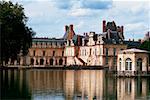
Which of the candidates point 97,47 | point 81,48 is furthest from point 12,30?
point 81,48

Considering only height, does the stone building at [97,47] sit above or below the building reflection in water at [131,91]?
above

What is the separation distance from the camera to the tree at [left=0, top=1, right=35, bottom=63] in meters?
43.9

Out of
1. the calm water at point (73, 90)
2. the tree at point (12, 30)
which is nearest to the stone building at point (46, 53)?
the tree at point (12, 30)

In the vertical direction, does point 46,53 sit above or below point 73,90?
above

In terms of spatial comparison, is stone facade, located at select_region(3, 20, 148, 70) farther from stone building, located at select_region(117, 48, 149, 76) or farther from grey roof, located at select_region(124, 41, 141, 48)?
stone building, located at select_region(117, 48, 149, 76)

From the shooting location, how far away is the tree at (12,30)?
144 ft

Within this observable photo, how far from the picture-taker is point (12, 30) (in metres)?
44.8

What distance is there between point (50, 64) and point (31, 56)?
526 centimetres

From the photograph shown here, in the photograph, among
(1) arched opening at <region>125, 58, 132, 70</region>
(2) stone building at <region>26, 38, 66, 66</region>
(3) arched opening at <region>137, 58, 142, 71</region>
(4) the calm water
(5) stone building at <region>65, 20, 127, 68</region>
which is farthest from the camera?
(2) stone building at <region>26, 38, 66, 66</region>

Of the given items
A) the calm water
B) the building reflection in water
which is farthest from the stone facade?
the building reflection in water

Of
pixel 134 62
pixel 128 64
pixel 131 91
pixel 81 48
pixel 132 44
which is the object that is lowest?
pixel 131 91

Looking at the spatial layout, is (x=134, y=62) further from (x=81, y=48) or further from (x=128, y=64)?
(x=81, y=48)

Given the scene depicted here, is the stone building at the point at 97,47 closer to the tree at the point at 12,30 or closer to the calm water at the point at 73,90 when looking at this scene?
the tree at the point at 12,30

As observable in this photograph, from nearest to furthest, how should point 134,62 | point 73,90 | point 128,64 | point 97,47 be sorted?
point 73,90 < point 134,62 < point 128,64 < point 97,47
